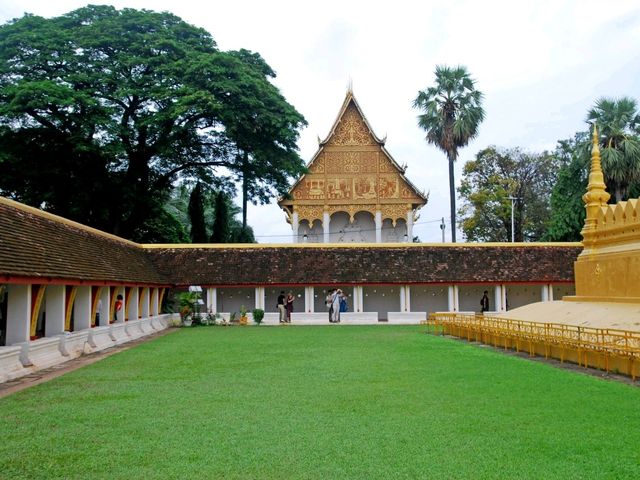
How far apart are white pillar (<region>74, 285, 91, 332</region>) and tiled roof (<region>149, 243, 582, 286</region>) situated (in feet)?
31.8

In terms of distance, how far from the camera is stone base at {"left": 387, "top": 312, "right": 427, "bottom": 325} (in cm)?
2458

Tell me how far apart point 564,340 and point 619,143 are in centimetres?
2053

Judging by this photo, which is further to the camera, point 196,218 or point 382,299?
point 196,218

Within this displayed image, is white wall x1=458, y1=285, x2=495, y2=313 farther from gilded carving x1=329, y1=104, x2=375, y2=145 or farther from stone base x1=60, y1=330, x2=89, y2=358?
stone base x1=60, y1=330, x2=89, y2=358

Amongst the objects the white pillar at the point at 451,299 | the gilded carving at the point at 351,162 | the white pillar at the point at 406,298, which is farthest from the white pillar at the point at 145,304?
the gilded carving at the point at 351,162

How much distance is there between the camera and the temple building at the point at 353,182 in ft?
119

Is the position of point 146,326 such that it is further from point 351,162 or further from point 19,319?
point 351,162

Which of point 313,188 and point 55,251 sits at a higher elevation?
point 313,188

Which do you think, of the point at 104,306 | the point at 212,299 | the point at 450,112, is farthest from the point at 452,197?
the point at 104,306

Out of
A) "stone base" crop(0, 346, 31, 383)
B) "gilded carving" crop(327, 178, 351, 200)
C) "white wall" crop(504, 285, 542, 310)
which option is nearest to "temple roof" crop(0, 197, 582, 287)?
"white wall" crop(504, 285, 542, 310)

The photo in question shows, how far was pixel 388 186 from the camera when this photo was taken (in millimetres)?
36375

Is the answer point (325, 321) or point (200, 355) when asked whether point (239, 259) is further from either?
point (200, 355)

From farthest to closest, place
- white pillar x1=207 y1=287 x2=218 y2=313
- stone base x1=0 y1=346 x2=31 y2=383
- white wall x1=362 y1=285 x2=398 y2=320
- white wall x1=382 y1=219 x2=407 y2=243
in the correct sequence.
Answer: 1. white wall x1=382 y1=219 x2=407 y2=243
2. white wall x1=362 y1=285 x2=398 y2=320
3. white pillar x1=207 y1=287 x2=218 y2=313
4. stone base x1=0 y1=346 x2=31 y2=383

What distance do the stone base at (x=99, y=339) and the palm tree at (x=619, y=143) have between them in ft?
75.3
